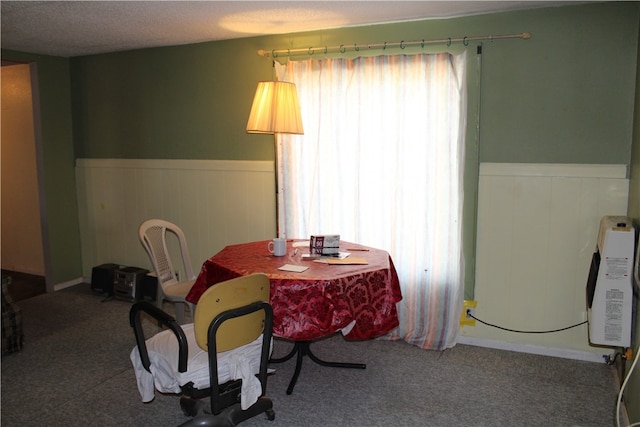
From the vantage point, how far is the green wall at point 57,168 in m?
4.88

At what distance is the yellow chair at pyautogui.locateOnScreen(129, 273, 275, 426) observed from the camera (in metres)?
2.14

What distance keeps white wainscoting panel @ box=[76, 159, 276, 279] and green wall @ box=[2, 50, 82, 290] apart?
11 centimetres

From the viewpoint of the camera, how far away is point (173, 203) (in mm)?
4742

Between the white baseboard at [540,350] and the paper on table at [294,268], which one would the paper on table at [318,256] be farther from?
the white baseboard at [540,350]

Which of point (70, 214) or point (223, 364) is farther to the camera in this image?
point (70, 214)

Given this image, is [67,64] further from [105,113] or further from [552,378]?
[552,378]

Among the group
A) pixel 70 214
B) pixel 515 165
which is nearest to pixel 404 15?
pixel 515 165

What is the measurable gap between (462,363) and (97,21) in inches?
137

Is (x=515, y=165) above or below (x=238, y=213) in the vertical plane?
above

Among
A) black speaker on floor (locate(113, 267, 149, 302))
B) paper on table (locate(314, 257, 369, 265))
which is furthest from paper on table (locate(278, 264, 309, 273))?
black speaker on floor (locate(113, 267, 149, 302))

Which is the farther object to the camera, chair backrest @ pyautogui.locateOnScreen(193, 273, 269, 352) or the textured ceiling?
the textured ceiling

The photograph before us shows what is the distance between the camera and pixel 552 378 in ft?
10.4

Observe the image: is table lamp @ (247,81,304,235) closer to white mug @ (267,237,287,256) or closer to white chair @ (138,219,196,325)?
white mug @ (267,237,287,256)

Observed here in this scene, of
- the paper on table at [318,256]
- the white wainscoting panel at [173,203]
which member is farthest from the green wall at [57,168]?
the paper on table at [318,256]
